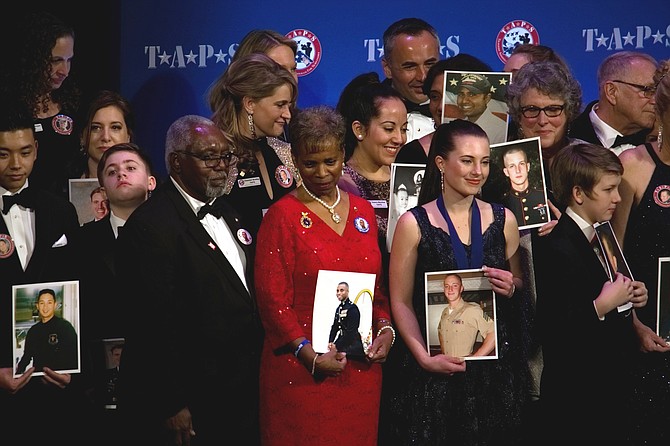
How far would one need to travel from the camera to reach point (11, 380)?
13.2ft

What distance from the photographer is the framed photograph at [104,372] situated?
438 cm

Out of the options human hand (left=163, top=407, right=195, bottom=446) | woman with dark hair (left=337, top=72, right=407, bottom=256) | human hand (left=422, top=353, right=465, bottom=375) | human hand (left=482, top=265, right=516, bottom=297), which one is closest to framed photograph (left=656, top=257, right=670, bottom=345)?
human hand (left=482, top=265, right=516, bottom=297)

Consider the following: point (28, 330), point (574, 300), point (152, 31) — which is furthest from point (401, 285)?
point (152, 31)

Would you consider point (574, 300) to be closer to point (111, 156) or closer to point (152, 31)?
point (111, 156)

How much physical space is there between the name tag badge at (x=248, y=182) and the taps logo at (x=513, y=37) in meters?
2.20

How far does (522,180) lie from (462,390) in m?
0.98

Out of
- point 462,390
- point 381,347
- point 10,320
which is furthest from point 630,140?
point 10,320

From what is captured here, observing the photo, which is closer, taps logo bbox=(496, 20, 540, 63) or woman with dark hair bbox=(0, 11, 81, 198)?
woman with dark hair bbox=(0, 11, 81, 198)

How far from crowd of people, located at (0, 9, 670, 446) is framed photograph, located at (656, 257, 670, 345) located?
0.06ft

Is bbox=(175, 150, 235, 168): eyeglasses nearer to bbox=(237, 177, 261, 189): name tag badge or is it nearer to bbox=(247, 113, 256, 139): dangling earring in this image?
bbox=(237, 177, 261, 189): name tag badge

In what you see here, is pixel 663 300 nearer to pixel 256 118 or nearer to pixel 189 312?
pixel 189 312

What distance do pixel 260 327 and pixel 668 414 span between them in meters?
1.71

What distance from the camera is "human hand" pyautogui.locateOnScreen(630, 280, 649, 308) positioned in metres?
3.98

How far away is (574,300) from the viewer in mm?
4027
